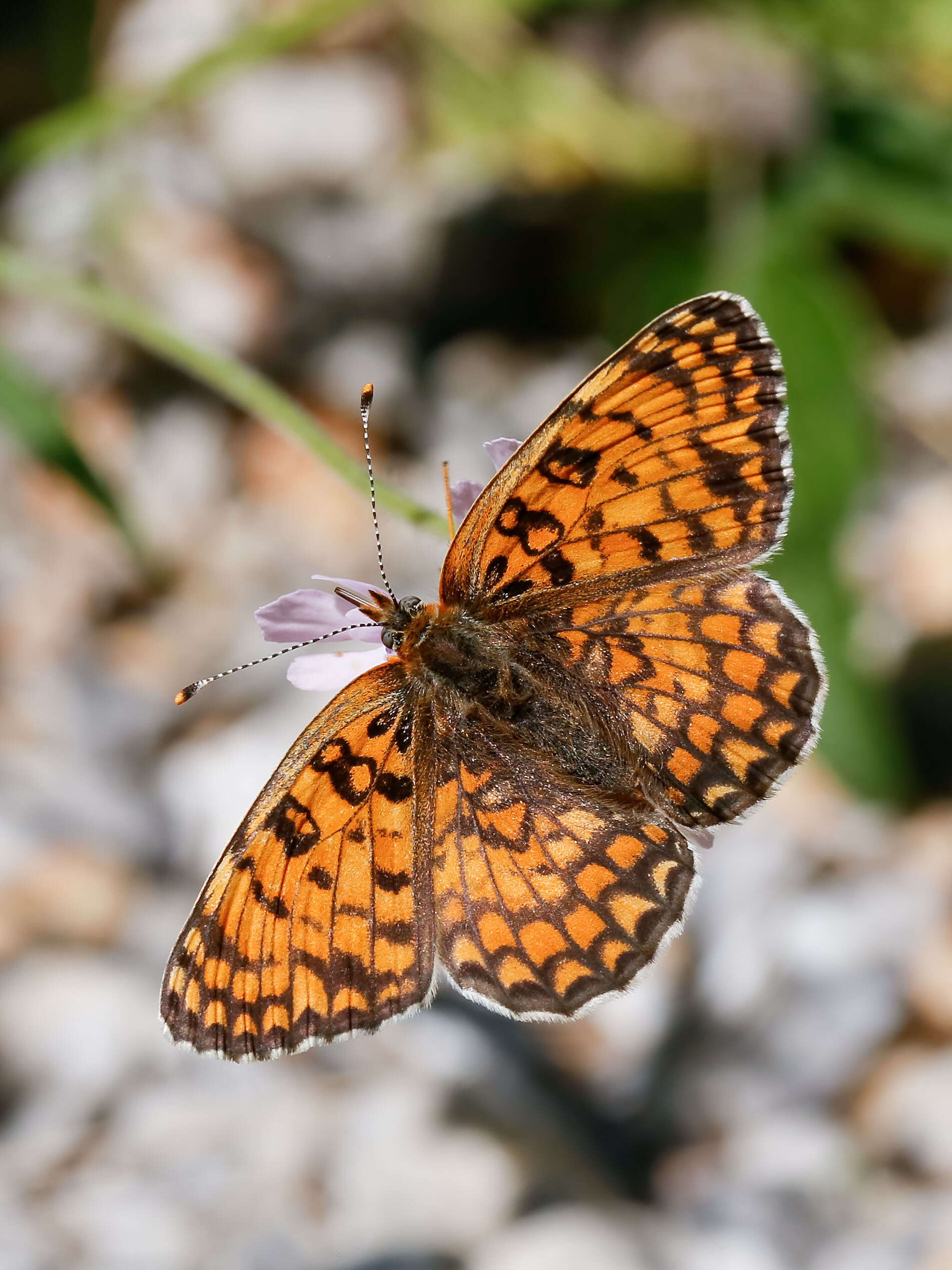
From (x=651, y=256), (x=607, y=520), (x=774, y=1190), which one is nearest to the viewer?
(x=607, y=520)

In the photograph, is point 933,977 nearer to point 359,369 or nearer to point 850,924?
point 850,924

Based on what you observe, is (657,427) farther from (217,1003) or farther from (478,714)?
(217,1003)

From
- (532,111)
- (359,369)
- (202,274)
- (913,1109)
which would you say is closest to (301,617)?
(913,1109)

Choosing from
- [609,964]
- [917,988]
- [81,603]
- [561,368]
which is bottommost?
[917,988]

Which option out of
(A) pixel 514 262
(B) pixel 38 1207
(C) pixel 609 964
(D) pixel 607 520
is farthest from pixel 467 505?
(A) pixel 514 262

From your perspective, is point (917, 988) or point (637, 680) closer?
point (637, 680)

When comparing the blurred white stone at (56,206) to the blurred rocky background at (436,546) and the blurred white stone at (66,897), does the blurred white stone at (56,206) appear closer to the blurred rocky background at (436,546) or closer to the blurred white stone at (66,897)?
the blurred rocky background at (436,546)

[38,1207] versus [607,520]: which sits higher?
[607,520]
